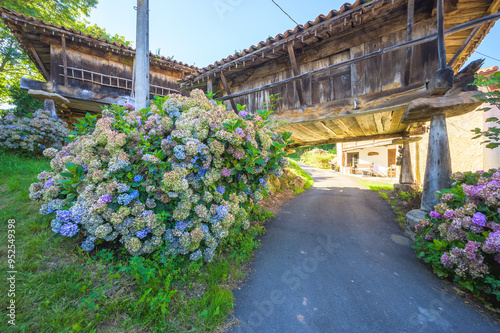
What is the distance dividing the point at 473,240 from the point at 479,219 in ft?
0.92

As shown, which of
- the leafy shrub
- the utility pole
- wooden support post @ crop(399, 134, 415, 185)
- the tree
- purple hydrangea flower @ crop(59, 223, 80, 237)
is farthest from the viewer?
the leafy shrub

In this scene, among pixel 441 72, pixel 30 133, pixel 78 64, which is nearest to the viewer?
pixel 441 72

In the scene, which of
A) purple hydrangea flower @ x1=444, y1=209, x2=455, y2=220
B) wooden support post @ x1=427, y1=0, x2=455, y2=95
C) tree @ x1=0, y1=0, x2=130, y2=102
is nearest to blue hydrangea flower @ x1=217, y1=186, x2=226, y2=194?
purple hydrangea flower @ x1=444, y1=209, x2=455, y2=220

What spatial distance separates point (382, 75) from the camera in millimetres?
4266

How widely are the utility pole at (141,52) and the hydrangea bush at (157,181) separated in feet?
3.12

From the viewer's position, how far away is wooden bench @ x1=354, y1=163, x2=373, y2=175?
16.0 meters

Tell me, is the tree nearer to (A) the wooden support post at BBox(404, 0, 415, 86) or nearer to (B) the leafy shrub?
(A) the wooden support post at BBox(404, 0, 415, 86)

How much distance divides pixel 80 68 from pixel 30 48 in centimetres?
170

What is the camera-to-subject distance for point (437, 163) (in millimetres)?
3682

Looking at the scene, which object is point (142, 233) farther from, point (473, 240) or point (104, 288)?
point (473, 240)

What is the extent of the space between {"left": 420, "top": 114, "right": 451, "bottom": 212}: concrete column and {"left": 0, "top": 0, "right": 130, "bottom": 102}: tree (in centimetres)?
1776

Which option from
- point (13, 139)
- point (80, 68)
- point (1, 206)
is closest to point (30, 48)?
point (80, 68)

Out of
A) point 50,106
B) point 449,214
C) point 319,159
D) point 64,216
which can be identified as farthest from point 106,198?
point 319,159

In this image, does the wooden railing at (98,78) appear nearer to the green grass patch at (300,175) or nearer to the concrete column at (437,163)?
the green grass patch at (300,175)
